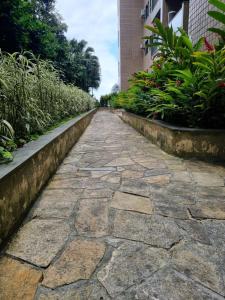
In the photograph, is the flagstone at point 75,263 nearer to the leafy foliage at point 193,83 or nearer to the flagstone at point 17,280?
the flagstone at point 17,280

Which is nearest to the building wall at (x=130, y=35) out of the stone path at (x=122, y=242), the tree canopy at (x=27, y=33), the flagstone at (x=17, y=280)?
the tree canopy at (x=27, y=33)

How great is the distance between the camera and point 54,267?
1.19 metres

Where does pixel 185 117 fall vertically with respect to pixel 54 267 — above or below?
above

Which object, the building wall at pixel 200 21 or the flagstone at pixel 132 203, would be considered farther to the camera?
the building wall at pixel 200 21

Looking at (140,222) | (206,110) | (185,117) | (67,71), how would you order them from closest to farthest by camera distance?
(140,222), (206,110), (185,117), (67,71)

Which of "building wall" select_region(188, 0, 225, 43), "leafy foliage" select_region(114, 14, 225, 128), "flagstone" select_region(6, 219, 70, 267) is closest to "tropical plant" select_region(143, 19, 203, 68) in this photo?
"leafy foliage" select_region(114, 14, 225, 128)

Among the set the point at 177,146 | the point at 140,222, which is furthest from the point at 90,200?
the point at 177,146

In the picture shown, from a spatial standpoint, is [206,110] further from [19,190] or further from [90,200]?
[19,190]

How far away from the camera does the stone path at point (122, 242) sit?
1.06m

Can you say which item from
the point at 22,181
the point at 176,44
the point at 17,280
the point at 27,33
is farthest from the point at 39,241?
the point at 27,33

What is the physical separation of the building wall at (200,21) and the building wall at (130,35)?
13.9 metres

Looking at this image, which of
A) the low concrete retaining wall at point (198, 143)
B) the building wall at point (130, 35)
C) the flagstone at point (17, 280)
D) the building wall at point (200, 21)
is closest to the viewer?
the flagstone at point (17, 280)

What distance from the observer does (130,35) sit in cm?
1880

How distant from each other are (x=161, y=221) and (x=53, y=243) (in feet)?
2.49
